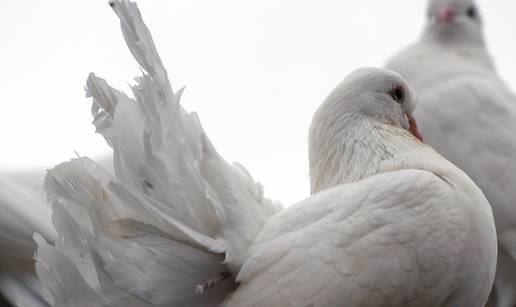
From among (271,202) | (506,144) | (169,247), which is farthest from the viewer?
(506,144)

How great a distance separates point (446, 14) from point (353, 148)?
4502mm

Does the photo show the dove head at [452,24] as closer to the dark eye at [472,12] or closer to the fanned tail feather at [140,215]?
the dark eye at [472,12]

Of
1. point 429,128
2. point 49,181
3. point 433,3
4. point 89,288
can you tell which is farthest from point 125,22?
point 433,3

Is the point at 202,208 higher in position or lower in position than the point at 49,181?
lower

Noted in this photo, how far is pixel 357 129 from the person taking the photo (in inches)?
180

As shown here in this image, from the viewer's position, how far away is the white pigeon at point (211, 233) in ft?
12.3

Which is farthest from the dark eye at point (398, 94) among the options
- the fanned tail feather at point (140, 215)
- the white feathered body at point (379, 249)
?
the fanned tail feather at point (140, 215)

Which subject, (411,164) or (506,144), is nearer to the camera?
(411,164)

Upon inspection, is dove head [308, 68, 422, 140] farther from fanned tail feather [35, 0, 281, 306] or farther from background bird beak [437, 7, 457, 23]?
background bird beak [437, 7, 457, 23]

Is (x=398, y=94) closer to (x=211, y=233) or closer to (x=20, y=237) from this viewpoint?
(x=211, y=233)

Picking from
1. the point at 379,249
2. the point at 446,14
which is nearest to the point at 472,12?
the point at 446,14

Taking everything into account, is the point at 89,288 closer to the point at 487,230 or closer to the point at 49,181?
the point at 49,181

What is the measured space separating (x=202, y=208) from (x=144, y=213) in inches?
9.7

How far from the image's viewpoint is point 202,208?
3.90 m
